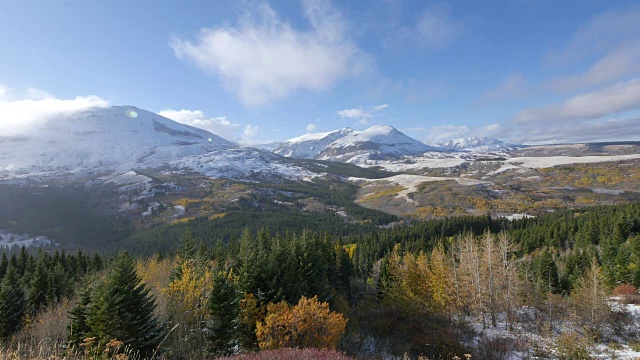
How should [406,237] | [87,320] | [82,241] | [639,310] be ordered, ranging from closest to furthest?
[87,320], [639,310], [406,237], [82,241]

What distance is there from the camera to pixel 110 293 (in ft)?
81.0

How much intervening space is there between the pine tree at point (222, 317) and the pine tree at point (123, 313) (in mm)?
4526

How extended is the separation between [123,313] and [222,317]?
8.22 m

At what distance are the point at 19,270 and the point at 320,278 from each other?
227ft

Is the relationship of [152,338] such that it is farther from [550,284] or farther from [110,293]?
[550,284]

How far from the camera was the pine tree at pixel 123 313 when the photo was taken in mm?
23891

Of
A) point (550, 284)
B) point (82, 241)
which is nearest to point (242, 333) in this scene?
point (550, 284)

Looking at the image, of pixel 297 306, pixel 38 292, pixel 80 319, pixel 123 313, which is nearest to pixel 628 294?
pixel 297 306

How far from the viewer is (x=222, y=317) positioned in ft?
95.3

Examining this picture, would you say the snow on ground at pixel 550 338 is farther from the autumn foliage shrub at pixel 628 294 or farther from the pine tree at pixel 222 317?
the pine tree at pixel 222 317

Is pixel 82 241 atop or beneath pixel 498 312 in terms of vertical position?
beneath

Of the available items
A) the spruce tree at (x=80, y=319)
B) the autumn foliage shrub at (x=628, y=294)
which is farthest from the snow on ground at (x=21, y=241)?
the autumn foliage shrub at (x=628, y=294)

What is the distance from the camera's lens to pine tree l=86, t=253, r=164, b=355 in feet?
78.4

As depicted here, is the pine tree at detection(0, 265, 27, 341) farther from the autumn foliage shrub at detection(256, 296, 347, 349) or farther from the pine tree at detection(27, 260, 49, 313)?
the autumn foliage shrub at detection(256, 296, 347, 349)
